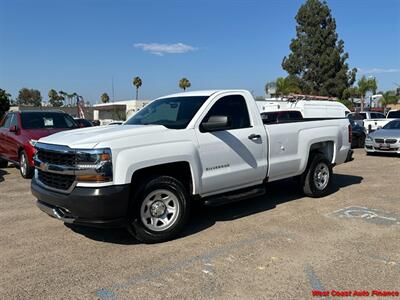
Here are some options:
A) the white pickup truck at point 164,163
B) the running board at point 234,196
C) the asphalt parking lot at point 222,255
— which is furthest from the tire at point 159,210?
the running board at point 234,196

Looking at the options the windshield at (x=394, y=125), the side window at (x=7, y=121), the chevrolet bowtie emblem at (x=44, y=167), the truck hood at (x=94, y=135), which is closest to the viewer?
the truck hood at (x=94, y=135)

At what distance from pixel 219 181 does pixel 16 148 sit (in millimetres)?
6643

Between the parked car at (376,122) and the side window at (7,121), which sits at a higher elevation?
the side window at (7,121)

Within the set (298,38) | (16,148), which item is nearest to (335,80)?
(298,38)

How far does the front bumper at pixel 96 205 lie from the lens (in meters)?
4.55

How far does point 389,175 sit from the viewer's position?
9.90 meters

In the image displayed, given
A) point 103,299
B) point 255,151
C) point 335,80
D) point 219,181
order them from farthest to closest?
point 335,80 → point 255,151 → point 219,181 → point 103,299

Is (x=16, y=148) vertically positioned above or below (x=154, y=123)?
below

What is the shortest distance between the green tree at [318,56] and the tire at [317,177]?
43578mm

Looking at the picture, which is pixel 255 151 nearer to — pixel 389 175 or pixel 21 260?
pixel 21 260

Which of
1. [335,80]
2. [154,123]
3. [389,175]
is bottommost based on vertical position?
[389,175]

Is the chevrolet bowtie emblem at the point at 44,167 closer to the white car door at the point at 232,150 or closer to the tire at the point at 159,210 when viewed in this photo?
the tire at the point at 159,210

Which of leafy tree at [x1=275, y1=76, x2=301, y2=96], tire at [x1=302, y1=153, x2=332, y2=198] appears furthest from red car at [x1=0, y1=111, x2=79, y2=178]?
leafy tree at [x1=275, y1=76, x2=301, y2=96]

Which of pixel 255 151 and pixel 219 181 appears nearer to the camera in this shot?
pixel 219 181
